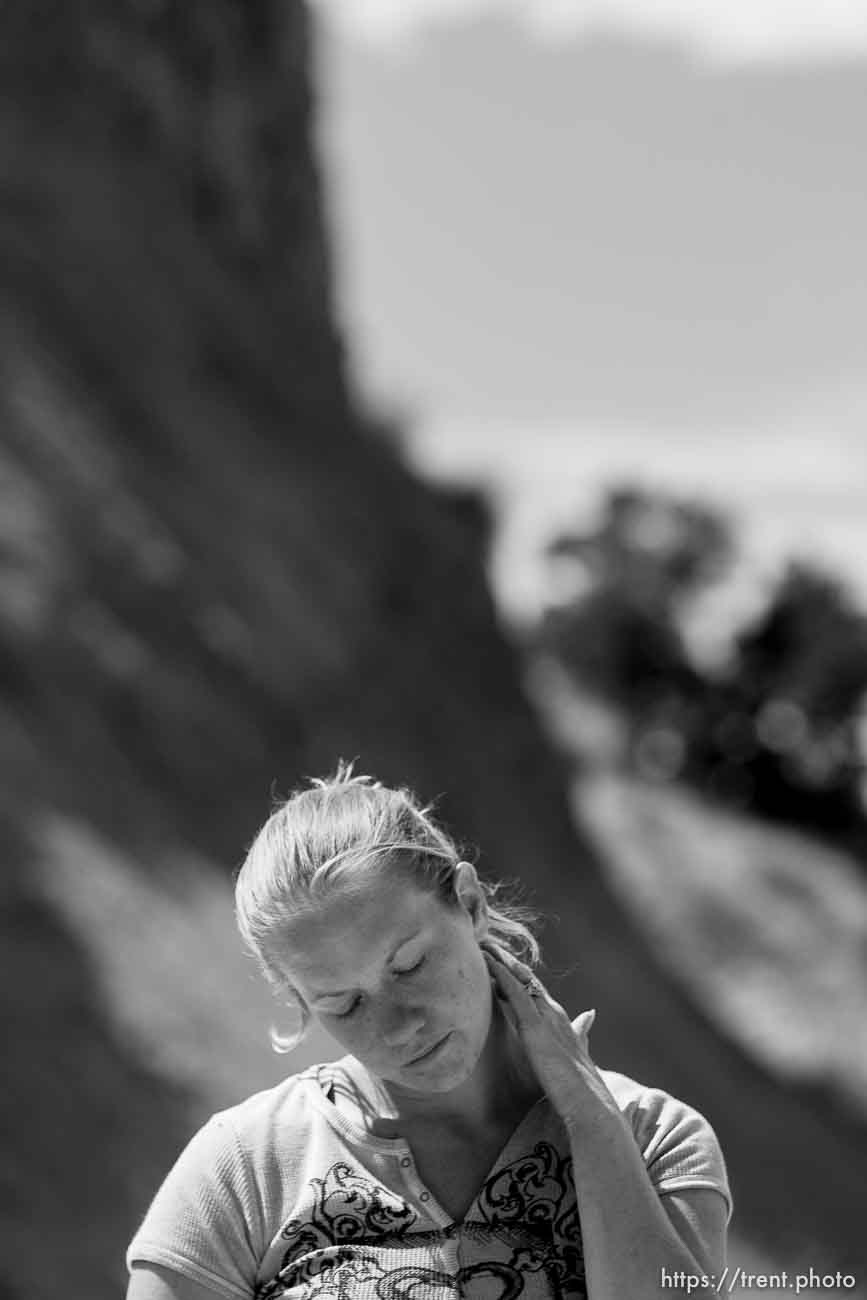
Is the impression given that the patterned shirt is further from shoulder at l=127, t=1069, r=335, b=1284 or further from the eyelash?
the eyelash

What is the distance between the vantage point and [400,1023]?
243cm

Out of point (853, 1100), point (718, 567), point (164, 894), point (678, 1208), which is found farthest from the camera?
point (718, 567)

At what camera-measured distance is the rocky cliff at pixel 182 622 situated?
850 cm

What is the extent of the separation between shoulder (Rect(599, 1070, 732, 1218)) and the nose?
0.83 ft

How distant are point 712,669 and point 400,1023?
27641 mm

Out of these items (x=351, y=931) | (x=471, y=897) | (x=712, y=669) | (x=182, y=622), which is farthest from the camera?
(x=712, y=669)

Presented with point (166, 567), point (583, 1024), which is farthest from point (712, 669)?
point (583, 1024)

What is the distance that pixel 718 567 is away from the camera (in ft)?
95.4

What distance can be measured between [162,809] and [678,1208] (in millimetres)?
7986

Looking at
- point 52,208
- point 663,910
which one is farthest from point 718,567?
point 52,208

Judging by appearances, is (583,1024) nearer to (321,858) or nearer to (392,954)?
(392,954)

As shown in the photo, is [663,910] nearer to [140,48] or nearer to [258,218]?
[258,218]

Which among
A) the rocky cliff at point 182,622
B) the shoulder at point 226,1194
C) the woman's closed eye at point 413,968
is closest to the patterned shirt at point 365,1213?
the shoulder at point 226,1194

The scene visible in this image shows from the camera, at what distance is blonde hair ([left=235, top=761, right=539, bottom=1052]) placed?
2.40 meters
